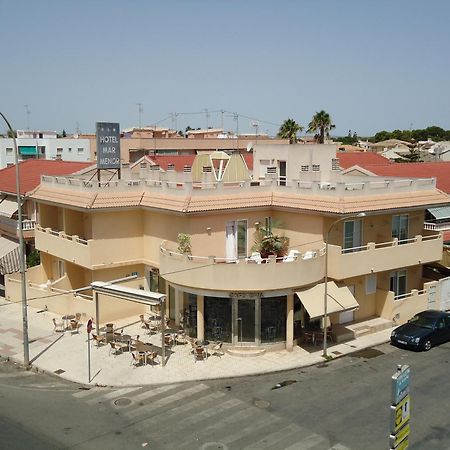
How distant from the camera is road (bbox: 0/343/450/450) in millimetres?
18109

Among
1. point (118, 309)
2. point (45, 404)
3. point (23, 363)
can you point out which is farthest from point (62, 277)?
point (45, 404)

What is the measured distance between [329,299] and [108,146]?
15603mm

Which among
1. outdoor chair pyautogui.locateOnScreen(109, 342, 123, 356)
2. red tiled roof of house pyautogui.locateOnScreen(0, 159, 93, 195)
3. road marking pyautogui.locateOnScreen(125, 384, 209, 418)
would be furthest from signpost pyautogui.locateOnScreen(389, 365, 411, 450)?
red tiled roof of house pyautogui.locateOnScreen(0, 159, 93, 195)

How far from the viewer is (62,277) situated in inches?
1364

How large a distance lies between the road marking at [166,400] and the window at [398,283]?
14.5 m

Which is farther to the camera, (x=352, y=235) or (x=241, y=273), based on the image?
(x=352, y=235)

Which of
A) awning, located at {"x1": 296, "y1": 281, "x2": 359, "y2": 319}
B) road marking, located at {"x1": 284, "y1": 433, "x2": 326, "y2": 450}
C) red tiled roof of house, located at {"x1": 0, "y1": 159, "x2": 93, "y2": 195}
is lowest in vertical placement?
road marking, located at {"x1": 284, "y1": 433, "x2": 326, "y2": 450}

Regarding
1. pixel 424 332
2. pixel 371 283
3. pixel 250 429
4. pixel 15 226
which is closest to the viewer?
pixel 250 429

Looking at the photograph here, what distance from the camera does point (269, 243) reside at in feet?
95.8

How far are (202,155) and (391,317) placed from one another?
47.1ft

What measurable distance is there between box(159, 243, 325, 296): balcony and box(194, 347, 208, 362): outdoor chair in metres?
2.73

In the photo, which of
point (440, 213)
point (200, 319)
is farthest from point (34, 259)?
point (440, 213)

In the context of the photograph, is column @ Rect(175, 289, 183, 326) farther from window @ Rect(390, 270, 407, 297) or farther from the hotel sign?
window @ Rect(390, 270, 407, 297)

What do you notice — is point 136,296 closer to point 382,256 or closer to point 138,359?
point 138,359
